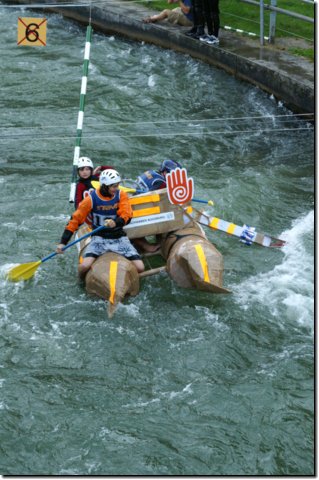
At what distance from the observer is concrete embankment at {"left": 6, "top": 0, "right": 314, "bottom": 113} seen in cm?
1454

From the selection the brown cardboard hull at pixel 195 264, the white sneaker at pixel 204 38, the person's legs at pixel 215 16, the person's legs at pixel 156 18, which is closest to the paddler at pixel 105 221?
the brown cardboard hull at pixel 195 264

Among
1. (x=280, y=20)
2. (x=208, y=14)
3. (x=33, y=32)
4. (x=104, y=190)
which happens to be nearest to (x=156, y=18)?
(x=208, y=14)

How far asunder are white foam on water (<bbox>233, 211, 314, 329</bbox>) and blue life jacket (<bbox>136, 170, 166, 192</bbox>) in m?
1.56

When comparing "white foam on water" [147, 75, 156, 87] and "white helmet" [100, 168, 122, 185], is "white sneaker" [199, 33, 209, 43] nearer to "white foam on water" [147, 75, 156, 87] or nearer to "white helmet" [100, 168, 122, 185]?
"white foam on water" [147, 75, 156, 87]

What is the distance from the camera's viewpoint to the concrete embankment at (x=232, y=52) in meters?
14.5

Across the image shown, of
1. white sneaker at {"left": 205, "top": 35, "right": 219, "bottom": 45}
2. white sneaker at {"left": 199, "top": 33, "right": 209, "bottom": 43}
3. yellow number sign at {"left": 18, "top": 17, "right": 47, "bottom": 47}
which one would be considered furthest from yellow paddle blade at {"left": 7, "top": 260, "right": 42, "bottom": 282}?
white sneaker at {"left": 199, "top": 33, "right": 209, "bottom": 43}

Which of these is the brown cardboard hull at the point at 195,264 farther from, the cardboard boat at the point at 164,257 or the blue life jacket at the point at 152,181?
the blue life jacket at the point at 152,181

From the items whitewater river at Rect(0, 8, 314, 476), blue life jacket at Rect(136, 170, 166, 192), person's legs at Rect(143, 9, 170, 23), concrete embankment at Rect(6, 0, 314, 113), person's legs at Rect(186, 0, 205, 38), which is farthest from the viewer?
person's legs at Rect(143, 9, 170, 23)

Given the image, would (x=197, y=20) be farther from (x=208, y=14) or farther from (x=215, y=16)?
(x=215, y=16)

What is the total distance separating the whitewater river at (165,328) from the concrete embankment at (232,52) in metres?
0.57

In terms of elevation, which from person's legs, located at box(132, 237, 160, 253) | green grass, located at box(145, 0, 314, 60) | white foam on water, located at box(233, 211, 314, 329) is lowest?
white foam on water, located at box(233, 211, 314, 329)

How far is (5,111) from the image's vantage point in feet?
49.0

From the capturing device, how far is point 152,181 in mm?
10062

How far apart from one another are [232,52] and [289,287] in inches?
A: 299
